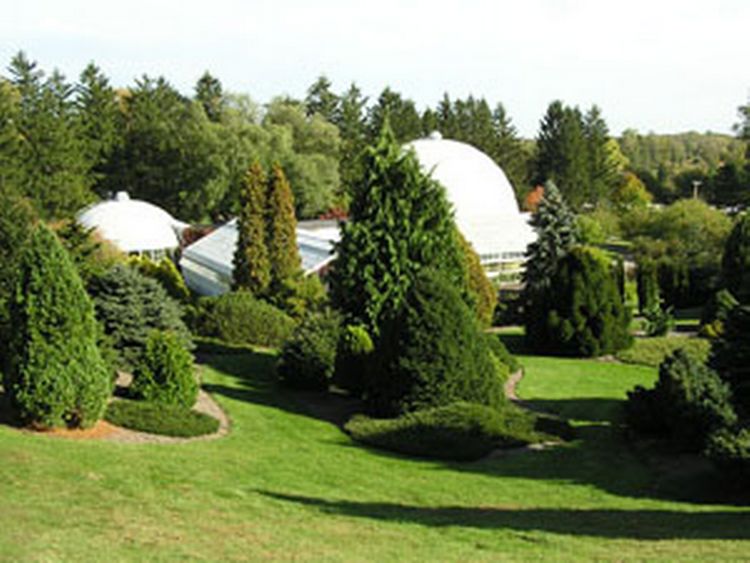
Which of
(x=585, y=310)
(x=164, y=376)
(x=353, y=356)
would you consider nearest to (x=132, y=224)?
(x=585, y=310)

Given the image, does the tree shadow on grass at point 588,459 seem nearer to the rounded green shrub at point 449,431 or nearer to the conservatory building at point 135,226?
the rounded green shrub at point 449,431

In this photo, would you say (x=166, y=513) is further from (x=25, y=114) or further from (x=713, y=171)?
(x=713, y=171)

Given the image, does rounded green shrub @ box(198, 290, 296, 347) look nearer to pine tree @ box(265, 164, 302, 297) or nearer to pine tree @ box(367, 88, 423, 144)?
pine tree @ box(265, 164, 302, 297)

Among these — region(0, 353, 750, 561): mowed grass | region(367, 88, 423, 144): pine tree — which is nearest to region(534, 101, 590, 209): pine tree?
region(367, 88, 423, 144): pine tree

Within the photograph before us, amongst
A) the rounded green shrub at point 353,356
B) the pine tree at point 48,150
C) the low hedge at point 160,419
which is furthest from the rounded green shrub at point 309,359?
the pine tree at point 48,150

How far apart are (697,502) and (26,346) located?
449 inches

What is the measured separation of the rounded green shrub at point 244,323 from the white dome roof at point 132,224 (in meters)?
19.2

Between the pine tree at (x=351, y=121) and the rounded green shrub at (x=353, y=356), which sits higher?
the pine tree at (x=351, y=121)

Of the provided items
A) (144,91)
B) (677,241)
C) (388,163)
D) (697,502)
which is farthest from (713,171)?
(697,502)

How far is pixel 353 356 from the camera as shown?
20.0 metres

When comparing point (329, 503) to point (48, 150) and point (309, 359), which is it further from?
point (48, 150)

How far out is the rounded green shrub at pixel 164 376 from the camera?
16984 millimetres

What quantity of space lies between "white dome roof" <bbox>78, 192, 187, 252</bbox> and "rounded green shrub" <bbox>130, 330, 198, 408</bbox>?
29803 millimetres

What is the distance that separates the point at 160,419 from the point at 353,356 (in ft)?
18.7
